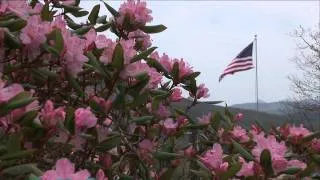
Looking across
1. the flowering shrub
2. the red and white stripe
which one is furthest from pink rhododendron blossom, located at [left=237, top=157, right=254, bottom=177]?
the red and white stripe

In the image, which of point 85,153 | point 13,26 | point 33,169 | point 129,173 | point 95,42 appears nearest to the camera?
point 33,169

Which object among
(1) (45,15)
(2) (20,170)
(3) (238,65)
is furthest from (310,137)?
(3) (238,65)

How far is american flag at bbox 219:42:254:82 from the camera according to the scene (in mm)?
11773

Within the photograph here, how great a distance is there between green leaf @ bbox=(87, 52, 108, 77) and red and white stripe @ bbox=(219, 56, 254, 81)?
381 inches

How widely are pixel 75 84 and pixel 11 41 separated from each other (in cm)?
28

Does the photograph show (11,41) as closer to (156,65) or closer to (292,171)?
(156,65)

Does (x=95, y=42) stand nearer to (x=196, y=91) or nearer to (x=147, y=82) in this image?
(x=147, y=82)

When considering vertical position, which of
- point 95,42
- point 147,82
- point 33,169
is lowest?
point 33,169

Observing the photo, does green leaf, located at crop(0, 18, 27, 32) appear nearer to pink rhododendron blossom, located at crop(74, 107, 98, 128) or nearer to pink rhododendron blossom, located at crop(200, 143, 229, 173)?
pink rhododendron blossom, located at crop(74, 107, 98, 128)

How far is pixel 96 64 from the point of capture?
1778mm

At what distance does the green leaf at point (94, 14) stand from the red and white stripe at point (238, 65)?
9032 millimetres

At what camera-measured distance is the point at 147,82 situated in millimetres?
1870

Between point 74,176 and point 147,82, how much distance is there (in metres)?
0.69

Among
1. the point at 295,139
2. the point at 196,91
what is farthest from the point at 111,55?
the point at 295,139
